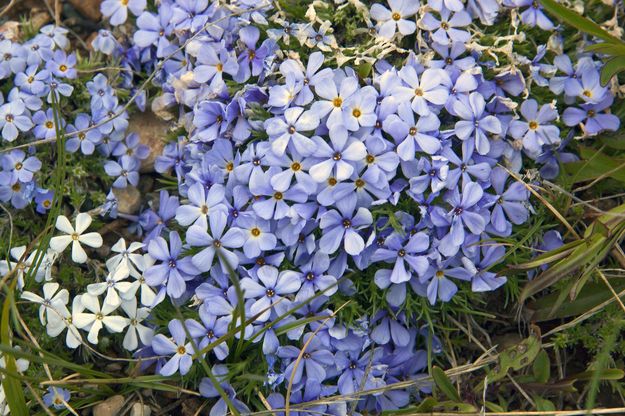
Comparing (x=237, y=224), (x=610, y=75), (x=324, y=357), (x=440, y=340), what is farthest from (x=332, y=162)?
(x=610, y=75)

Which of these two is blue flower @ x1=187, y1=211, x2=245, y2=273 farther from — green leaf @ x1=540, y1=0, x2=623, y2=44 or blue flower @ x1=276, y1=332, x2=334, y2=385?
green leaf @ x1=540, y1=0, x2=623, y2=44

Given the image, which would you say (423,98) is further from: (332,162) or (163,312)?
(163,312)

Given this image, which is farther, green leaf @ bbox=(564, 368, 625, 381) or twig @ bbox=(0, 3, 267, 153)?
twig @ bbox=(0, 3, 267, 153)

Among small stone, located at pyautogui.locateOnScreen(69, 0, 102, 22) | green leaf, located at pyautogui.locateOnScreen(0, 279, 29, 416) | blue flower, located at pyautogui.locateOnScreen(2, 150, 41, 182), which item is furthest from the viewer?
small stone, located at pyautogui.locateOnScreen(69, 0, 102, 22)

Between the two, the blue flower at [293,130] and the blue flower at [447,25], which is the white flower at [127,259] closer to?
the blue flower at [293,130]

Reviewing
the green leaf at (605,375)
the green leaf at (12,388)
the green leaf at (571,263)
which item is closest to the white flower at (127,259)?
the green leaf at (12,388)

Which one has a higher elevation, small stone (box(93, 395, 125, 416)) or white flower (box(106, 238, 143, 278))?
white flower (box(106, 238, 143, 278))

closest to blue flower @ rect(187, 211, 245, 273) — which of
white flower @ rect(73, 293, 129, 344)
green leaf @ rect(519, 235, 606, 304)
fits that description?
white flower @ rect(73, 293, 129, 344)

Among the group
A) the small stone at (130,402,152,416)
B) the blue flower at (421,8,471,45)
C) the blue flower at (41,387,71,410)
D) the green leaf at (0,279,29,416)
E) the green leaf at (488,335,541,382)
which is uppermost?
the blue flower at (421,8,471,45)
